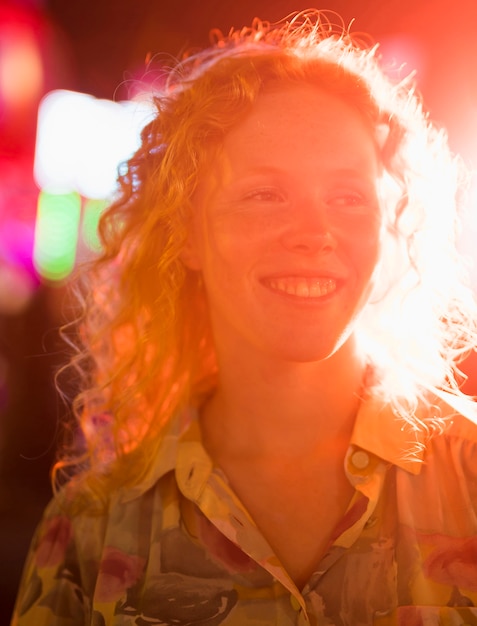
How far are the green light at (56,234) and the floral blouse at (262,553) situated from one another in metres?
2.14

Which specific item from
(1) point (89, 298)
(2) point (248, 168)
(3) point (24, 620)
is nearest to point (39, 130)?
(1) point (89, 298)

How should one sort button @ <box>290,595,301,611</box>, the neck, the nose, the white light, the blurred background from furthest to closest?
1. the white light
2. the blurred background
3. the neck
4. the nose
5. button @ <box>290,595,301,611</box>

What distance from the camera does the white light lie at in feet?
11.1

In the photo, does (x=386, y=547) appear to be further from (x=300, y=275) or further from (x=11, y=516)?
(x=11, y=516)

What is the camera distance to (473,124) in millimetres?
2254

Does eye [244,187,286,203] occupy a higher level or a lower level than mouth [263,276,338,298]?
higher

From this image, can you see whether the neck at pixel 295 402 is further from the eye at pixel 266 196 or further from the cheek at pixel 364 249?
the eye at pixel 266 196

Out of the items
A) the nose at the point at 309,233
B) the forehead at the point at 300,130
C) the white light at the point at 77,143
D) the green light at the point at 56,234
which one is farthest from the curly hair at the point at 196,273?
the green light at the point at 56,234

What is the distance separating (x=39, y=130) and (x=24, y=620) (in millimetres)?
2744

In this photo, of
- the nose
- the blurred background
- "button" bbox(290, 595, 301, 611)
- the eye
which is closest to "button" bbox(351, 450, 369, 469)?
"button" bbox(290, 595, 301, 611)

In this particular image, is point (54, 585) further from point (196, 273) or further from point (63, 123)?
point (63, 123)

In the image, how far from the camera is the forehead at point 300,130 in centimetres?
134

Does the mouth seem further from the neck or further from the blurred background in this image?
the blurred background

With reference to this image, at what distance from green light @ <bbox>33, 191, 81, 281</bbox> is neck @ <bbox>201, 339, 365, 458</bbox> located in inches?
83.8
